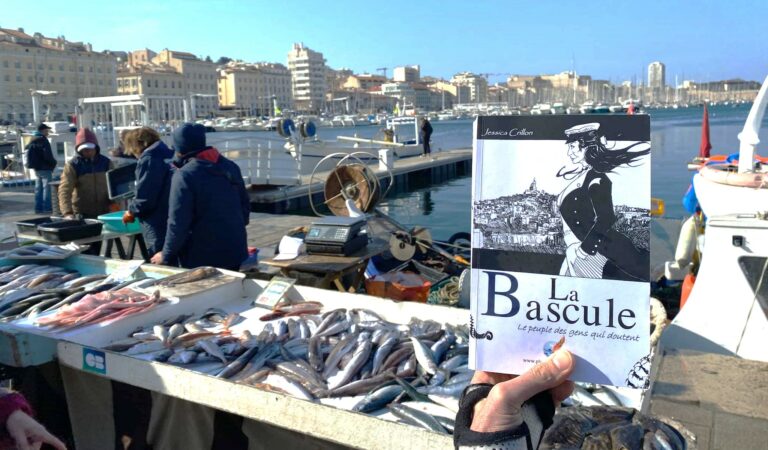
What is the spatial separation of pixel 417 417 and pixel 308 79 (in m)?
165

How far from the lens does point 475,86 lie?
16000 cm

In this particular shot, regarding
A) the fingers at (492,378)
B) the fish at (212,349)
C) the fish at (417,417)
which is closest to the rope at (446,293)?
the fish at (212,349)

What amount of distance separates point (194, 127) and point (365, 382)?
2742mm

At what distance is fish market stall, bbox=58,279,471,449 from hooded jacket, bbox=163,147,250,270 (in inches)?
31.5

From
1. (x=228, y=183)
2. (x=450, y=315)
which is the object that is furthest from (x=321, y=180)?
(x=450, y=315)

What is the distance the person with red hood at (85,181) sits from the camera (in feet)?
23.2

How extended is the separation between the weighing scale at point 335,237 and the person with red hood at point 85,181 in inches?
123

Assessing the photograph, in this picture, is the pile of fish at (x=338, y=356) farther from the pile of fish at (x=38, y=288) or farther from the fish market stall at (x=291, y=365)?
the pile of fish at (x=38, y=288)

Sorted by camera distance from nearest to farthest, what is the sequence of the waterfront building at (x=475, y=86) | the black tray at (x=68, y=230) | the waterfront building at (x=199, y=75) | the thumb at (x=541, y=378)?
the thumb at (x=541, y=378) → the black tray at (x=68, y=230) → the waterfront building at (x=199, y=75) → the waterfront building at (x=475, y=86)

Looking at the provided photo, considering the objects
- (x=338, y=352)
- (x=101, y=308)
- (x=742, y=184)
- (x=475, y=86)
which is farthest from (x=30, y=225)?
(x=475, y=86)

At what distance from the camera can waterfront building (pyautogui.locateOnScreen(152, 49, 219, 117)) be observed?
122 meters

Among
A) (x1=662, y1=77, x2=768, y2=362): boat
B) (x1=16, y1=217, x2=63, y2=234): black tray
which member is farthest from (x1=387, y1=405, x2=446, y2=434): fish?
(x1=16, y1=217, x2=63, y2=234): black tray

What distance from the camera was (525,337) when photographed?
65.1 inches

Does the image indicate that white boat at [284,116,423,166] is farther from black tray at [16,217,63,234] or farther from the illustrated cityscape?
the illustrated cityscape
